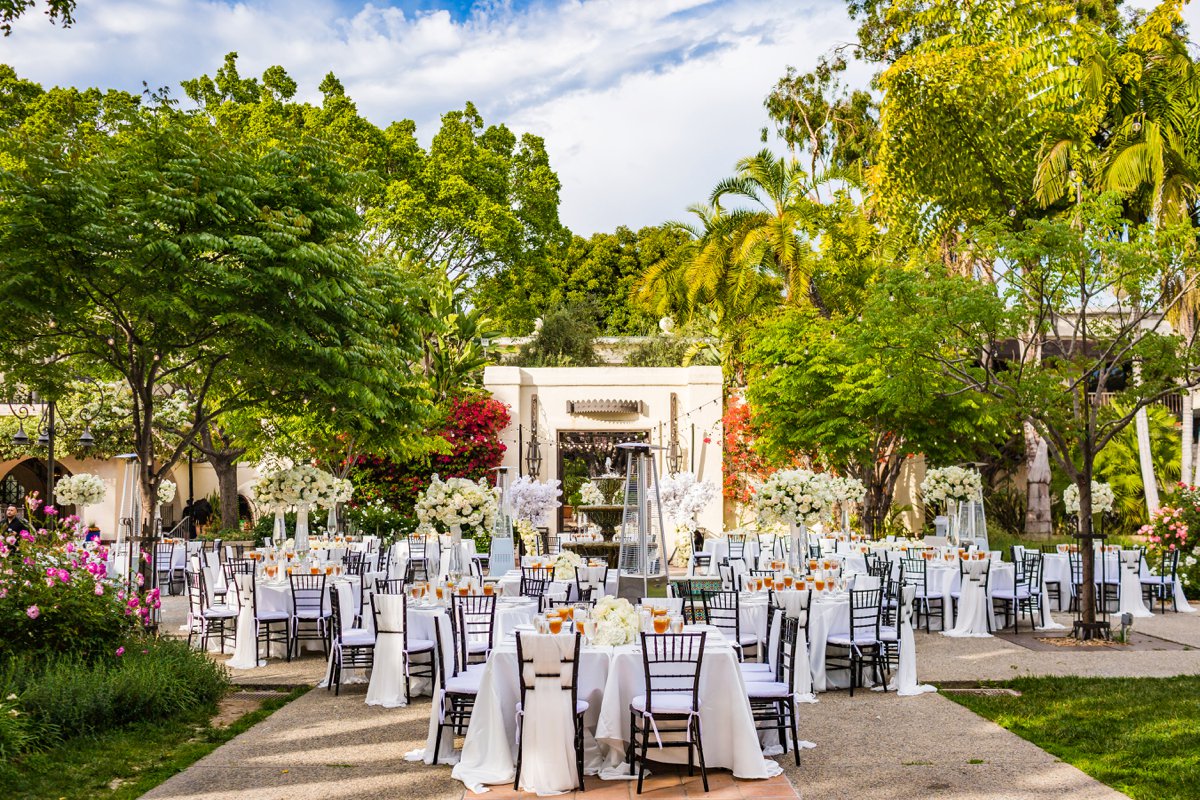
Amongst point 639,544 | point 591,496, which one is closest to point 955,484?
point 639,544

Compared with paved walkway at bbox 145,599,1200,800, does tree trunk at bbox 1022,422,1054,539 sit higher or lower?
higher

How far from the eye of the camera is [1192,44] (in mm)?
22641

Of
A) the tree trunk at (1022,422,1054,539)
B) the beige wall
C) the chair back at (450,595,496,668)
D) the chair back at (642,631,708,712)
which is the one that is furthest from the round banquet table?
the tree trunk at (1022,422,1054,539)

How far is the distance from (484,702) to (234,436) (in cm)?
1489

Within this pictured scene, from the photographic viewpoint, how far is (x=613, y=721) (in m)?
7.29

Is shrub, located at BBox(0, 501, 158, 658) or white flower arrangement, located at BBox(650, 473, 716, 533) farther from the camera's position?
white flower arrangement, located at BBox(650, 473, 716, 533)

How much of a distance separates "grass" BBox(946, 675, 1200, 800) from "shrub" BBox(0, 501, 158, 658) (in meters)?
7.30

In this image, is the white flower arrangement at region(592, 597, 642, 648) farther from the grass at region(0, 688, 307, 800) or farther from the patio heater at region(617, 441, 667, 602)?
the patio heater at region(617, 441, 667, 602)

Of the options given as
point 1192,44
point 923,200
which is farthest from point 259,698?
point 1192,44

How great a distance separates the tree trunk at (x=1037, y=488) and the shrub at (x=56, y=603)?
2378 cm

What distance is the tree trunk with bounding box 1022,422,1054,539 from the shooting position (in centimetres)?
2805

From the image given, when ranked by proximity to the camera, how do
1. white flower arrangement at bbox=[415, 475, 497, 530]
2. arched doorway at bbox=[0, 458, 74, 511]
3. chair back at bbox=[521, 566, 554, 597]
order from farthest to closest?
arched doorway at bbox=[0, 458, 74, 511] → white flower arrangement at bbox=[415, 475, 497, 530] → chair back at bbox=[521, 566, 554, 597]

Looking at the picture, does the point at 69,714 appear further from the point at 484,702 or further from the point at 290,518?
the point at 290,518

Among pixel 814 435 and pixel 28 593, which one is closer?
pixel 28 593
